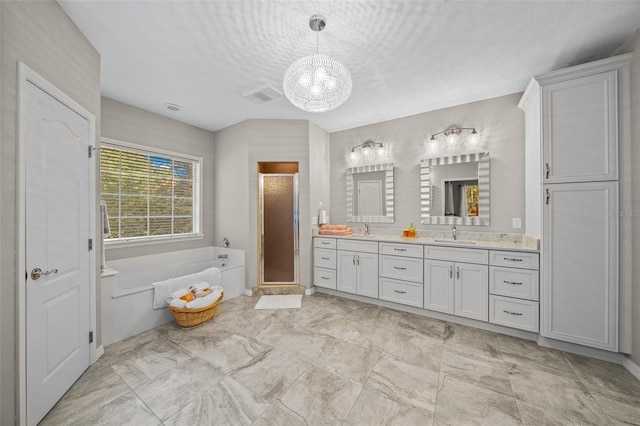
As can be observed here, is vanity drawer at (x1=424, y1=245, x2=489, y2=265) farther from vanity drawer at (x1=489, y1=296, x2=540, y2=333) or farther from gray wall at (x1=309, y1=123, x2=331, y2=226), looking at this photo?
gray wall at (x1=309, y1=123, x2=331, y2=226)

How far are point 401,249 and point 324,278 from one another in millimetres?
1295

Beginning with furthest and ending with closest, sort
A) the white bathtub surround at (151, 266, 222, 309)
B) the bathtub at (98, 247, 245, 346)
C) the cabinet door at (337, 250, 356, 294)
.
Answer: the cabinet door at (337, 250, 356, 294) < the white bathtub surround at (151, 266, 222, 309) < the bathtub at (98, 247, 245, 346)

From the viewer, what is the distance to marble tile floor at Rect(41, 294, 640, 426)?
60.4 inches

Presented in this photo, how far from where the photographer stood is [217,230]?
425cm

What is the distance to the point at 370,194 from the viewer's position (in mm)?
3908

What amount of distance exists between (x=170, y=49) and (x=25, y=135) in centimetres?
133

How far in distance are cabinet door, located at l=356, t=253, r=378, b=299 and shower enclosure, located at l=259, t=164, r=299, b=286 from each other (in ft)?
3.34

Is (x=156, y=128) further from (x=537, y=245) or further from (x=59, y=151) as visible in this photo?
(x=537, y=245)

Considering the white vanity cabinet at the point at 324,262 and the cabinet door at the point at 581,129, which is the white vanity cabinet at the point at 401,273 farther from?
the cabinet door at the point at 581,129

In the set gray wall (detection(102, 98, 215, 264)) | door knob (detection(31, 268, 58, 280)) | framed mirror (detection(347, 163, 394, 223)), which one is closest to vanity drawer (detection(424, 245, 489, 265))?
framed mirror (detection(347, 163, 394, 223))

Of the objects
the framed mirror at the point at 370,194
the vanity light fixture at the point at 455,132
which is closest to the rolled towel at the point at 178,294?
the framed mirror at the point at 370,194

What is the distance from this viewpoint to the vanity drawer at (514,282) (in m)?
2.37

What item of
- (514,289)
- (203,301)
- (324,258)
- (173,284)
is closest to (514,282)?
(514,289)

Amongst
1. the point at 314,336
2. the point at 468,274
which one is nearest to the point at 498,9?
the point at 468,274
